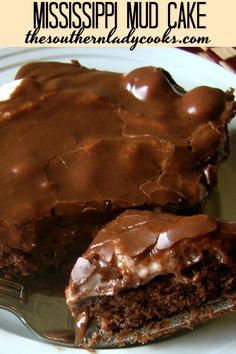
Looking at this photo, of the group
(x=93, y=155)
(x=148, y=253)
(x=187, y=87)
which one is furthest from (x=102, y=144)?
(x=187, y=87)

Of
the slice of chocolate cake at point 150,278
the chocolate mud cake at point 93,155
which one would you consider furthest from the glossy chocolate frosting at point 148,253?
the chocolate mud cake at point 93,155

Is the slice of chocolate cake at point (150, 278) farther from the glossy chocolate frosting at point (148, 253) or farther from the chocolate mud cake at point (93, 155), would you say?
the chocolate mud cake at point (93, 155)

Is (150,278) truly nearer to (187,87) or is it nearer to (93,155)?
(93,155)

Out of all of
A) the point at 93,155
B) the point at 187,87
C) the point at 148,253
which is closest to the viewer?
the point at 148,253

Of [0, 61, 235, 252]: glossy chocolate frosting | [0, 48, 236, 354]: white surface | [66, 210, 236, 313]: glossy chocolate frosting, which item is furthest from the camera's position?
[0, 61, 235, 252]: glossy chocolate frosting

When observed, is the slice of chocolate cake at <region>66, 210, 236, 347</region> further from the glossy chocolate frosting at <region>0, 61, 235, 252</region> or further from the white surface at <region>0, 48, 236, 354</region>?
the glossy chocolate frosting at <region>0, 61, 235, 252</region>

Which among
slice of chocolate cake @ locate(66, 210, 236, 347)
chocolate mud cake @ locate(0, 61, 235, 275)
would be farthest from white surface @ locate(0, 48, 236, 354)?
chocolate mud cake @ locate(0, 61, 235, 275)
